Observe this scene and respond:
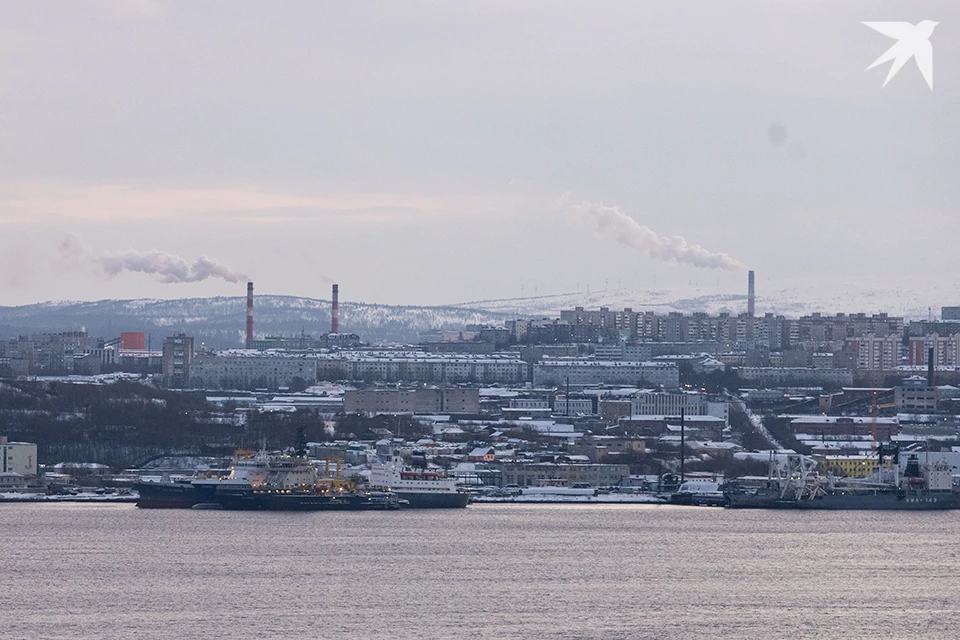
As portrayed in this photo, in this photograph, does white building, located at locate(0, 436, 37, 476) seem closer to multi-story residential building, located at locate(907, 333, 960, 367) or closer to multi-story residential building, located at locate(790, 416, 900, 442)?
multi-story residential building, located at locate(790, 416, 900, 442)

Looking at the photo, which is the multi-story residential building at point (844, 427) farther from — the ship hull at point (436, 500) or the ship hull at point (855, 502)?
the ship hull at point (436, 500)

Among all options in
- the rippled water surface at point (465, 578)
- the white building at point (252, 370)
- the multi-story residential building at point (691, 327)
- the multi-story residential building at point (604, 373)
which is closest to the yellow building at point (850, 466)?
the rippled water surface at point (465, 578)

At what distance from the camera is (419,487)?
153 feet

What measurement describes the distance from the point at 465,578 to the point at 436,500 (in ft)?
54.5

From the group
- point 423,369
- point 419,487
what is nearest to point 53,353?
point 423,369

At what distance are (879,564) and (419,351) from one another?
7770 cm

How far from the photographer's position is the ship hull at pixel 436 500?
4600 centimetres

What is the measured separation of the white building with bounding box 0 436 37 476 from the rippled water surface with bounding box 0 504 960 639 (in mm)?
10061

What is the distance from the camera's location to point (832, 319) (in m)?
120

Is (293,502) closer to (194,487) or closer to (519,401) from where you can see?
(194,487)

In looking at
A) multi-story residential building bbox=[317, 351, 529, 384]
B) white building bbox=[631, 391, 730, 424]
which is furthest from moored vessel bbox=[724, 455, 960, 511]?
multi-story residential building bbox=[317, 351, 529, 384]

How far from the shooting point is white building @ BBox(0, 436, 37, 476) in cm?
5153

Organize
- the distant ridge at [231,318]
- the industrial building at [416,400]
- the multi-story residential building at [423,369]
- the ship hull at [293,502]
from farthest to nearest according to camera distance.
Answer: the distant ridge at [231,318] → the multi-story residential building at [423,369] → the industrial building at [416,400] → the ship hull at [293,502]

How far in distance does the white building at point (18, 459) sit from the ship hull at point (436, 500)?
9463 millimetres
